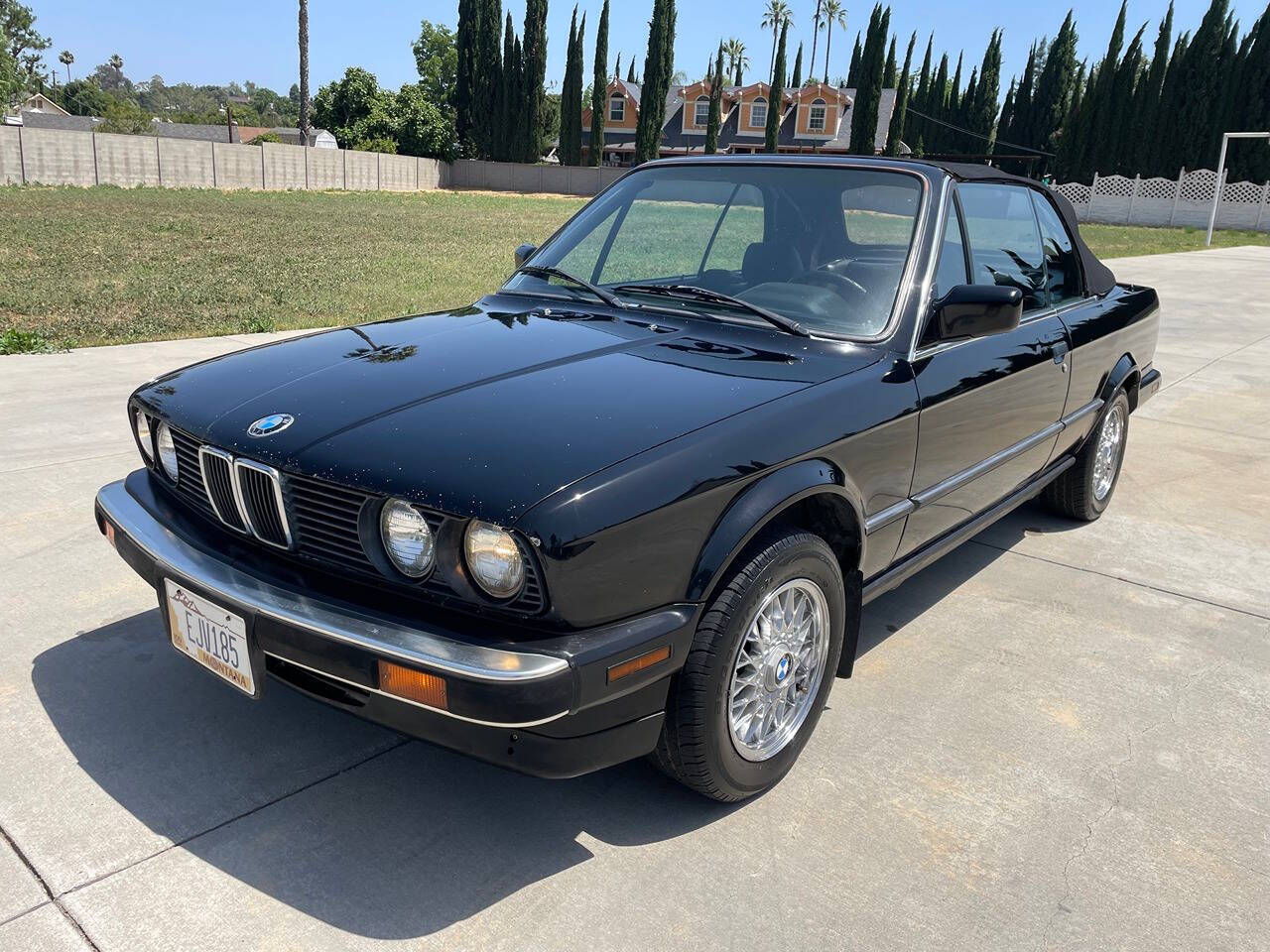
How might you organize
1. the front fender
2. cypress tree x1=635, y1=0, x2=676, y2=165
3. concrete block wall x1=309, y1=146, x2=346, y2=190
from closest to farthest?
the front fender, concrete block wall x1=309, y1=146, x2=346, y2=190, cypress tree x1=635, y1=0, x2=676, y2=165

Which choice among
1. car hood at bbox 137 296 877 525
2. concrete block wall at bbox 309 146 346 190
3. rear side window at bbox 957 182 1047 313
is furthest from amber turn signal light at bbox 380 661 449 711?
concrete block wall at bbox 309 146 346 190

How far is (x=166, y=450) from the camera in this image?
9.20 ft

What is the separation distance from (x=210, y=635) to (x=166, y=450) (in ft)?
2.31

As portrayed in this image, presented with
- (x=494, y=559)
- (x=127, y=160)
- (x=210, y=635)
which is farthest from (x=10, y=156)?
(x=494, y=559)

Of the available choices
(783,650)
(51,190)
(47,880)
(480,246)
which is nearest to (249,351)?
(47,880)

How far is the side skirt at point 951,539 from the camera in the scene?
307cm

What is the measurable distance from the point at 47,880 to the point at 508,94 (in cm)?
5760

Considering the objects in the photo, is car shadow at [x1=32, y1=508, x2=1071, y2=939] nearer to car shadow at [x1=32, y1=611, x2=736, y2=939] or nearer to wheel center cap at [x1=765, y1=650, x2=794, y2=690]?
car shadow at [x1=32, y1=611, x2=736, y2=939]

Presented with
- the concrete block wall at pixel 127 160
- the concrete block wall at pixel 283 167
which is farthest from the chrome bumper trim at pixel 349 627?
the concrete block wall at pixel 283 167

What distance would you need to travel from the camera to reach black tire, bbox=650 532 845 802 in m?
2.26

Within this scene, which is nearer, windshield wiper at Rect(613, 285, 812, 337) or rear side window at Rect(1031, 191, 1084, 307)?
windshield wiper at Rect(613, 285, 812, 337)

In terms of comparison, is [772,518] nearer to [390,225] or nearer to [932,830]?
[932,830]

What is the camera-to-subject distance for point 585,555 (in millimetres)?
1994

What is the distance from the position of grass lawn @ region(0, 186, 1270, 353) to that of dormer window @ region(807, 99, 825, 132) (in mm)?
34441
